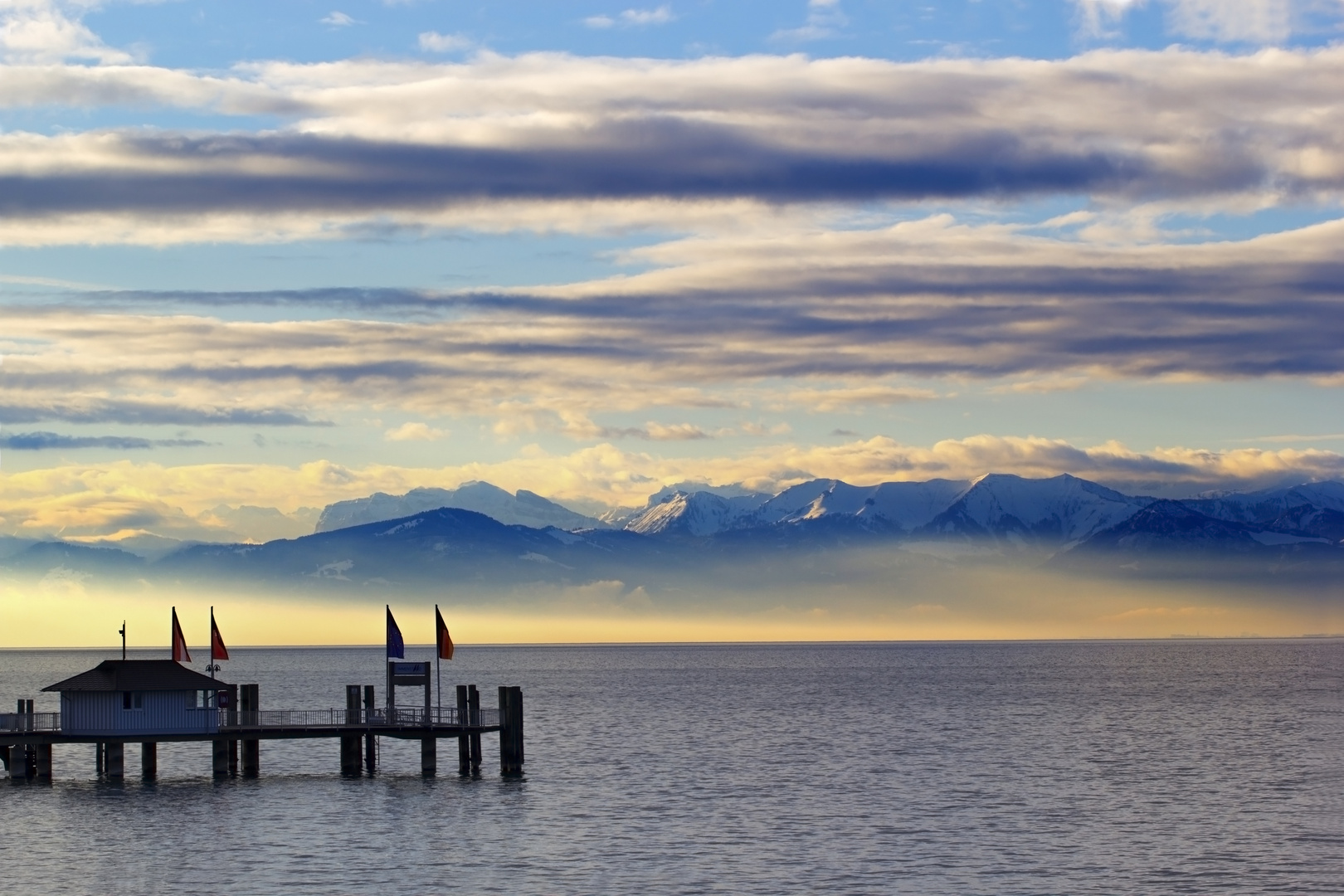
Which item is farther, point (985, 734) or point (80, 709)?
point (985, 734)

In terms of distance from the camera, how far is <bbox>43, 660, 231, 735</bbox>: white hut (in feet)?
272

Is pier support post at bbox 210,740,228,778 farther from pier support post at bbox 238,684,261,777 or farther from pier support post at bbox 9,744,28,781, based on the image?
pier support post at bbox 9,744,28,781

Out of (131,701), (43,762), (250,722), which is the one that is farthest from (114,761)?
(250,722)

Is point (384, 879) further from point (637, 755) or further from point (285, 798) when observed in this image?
point (637, 755)

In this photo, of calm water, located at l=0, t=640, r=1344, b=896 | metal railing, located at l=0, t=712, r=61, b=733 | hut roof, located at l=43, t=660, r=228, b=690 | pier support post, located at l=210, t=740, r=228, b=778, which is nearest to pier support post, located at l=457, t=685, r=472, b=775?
calm water, located at l=0, t=640, r=1344, b=896

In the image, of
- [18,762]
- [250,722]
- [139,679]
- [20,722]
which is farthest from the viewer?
[18,762]

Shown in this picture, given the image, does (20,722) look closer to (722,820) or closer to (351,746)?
(351,746)

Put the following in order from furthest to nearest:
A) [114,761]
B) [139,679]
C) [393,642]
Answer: [393,642], [114,761], [139,679]

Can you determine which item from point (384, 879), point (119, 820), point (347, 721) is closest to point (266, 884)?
point (384, 879)

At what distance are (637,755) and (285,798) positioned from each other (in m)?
27.9

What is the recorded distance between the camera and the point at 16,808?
257 feet

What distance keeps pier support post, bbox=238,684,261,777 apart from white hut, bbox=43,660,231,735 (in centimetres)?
296

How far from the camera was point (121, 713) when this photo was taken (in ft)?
273

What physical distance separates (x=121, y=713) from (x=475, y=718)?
1539 cm
